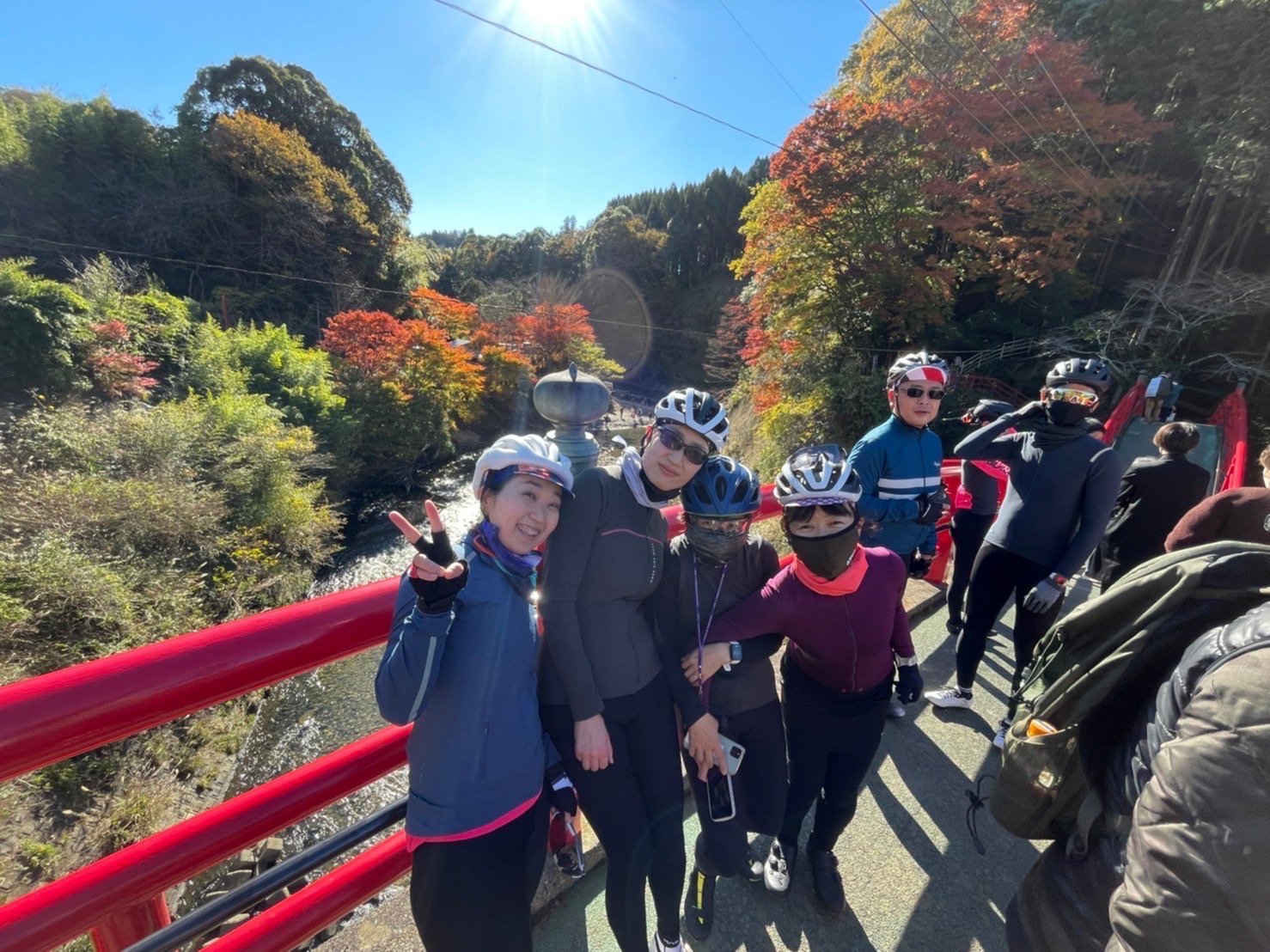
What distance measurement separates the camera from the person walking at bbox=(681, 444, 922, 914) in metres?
1.86

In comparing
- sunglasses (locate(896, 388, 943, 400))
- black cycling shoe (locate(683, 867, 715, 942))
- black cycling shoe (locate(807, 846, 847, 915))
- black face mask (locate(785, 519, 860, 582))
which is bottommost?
black cycling shoe (locate(683, 867, 715, 942))

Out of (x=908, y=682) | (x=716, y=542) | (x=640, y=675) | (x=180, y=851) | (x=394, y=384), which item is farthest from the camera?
(x=394, y=384)

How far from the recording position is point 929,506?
A: 9.20ft

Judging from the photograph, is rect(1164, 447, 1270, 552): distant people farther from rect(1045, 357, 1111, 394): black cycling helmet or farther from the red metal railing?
the red metal railing

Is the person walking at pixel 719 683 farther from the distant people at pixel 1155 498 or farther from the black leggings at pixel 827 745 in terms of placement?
the distant people at pixel 1155 498

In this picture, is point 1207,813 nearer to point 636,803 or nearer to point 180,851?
point 636,803

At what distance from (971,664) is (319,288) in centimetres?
3375

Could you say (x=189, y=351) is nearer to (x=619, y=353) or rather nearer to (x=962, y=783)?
(x=962, y=783)

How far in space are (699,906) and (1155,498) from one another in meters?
3.89

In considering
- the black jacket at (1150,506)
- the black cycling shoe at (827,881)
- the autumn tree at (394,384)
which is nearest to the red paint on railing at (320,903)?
the black cycling shoe at (827,881)

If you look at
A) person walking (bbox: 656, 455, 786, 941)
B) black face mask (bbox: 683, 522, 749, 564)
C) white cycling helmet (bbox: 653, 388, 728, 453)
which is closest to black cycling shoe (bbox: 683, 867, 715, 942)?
person walking (bbox: 656, 455, 786, 941)

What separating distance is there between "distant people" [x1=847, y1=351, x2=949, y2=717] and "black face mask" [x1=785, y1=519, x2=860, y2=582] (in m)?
1.00

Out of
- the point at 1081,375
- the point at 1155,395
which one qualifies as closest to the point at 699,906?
the point at 1081,375

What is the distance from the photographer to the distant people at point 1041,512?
2674 mm
